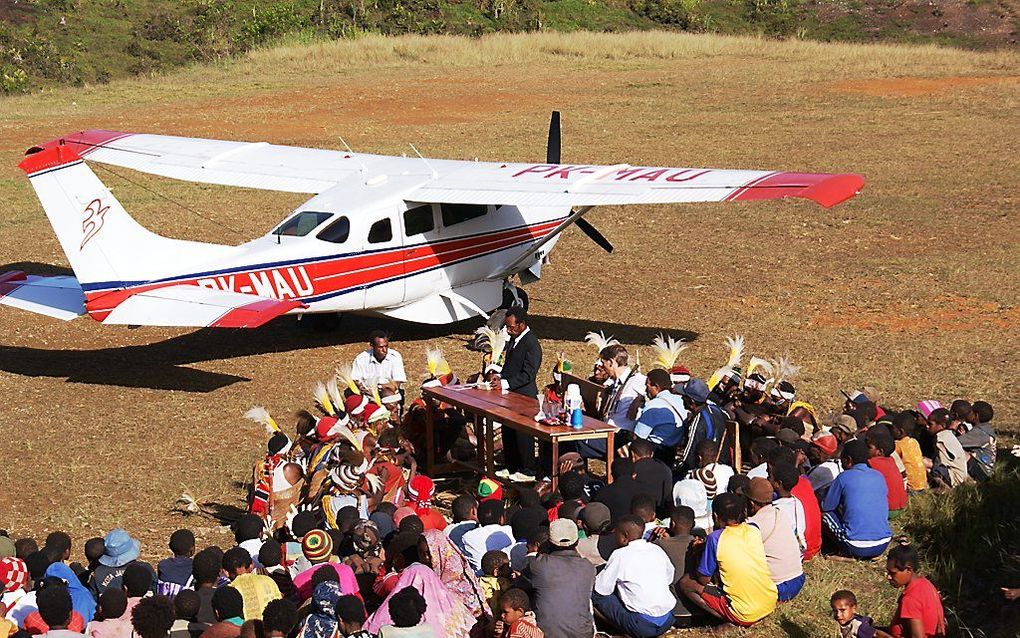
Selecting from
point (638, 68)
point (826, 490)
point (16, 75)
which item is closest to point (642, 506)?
point (826, 490)

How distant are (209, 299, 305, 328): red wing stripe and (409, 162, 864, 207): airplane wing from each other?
2836 mm

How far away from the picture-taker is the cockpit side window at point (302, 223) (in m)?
16.5

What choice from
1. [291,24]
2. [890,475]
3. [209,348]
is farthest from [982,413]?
[291,24]

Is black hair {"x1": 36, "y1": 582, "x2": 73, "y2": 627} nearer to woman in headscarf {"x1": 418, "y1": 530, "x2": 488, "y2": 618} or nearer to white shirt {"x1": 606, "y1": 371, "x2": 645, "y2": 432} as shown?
woman in headscarf {"x1": 418, "y1": 530, "x2": 488, "y2": 618}

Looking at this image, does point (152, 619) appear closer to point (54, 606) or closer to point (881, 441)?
point (54, 606)

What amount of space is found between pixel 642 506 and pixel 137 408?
315 inches

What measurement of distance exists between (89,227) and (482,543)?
8.09m

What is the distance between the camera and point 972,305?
1889cm

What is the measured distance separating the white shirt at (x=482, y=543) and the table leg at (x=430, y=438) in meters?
3.15

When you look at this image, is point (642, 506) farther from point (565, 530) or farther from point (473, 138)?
point (473, 138)

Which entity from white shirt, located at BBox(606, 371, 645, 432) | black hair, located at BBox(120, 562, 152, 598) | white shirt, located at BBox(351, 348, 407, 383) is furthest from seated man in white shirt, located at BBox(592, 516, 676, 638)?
white shirt, located at BBox(351, 348, 407, 383)

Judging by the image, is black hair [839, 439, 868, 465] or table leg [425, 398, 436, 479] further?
table leg [425, 398, 436, 479]

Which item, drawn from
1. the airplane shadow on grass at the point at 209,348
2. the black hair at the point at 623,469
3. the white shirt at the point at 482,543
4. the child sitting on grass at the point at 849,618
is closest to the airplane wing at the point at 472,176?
the airplane shadow on grass at the point at 209,348

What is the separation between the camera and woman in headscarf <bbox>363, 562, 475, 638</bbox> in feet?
27.3
